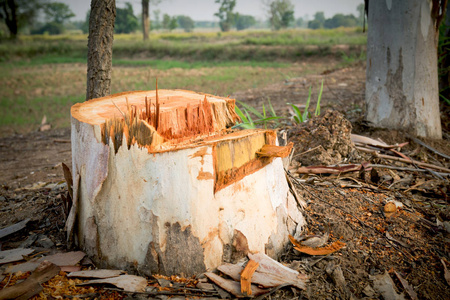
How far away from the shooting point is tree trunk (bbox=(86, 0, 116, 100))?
281 centimetres

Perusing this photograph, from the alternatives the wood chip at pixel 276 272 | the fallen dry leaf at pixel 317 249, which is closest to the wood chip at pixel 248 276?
the wood chip at pixel 276 272

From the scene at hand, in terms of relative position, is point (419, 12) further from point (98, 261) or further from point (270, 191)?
point (98, 261)

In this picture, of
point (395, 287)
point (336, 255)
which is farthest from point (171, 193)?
point (395, 287)

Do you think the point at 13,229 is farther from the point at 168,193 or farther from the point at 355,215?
the point at 355,215

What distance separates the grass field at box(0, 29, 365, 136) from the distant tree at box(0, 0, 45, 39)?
5163mm

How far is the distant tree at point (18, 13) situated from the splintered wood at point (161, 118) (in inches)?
1072

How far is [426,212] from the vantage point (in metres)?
2.33

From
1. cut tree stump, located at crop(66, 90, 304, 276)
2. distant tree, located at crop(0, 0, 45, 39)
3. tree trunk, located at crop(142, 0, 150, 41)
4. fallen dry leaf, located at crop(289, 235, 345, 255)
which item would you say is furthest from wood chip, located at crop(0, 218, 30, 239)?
distant tree, located at crop(0, 0, 45, 39)

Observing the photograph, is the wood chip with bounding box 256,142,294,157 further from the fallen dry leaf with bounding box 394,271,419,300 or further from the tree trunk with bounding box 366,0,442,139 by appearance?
the tree trunk with bounding box 366,0,442,139

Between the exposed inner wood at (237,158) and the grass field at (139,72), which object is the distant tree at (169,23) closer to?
the grass field at (139,72)

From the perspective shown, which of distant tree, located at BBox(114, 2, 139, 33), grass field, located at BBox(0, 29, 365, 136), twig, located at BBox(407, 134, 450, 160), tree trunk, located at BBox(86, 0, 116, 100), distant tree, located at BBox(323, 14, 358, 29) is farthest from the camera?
distant tree, located at BBox(114, 2, 139, 33)

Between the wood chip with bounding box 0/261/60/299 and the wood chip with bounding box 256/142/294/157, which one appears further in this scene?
the wood chip with bounding box 256/142/294/157

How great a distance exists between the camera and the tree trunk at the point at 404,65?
3.28 metres

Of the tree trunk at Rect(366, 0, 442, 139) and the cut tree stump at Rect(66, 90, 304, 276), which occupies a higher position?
the tree trunk at Rect(366, 0, 442, 139)
